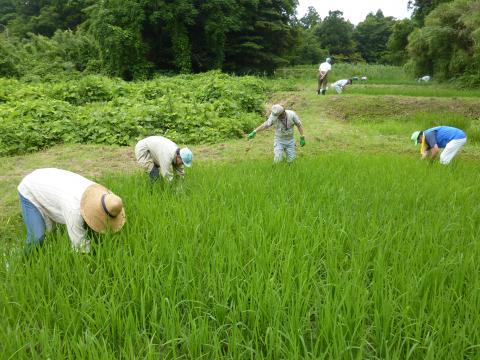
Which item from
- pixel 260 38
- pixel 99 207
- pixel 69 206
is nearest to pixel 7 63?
pixel 260 38

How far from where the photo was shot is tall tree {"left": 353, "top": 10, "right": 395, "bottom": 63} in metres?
50.2

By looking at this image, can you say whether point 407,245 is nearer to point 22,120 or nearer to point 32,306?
point 32,306

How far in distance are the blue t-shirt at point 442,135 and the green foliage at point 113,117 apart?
158 inches

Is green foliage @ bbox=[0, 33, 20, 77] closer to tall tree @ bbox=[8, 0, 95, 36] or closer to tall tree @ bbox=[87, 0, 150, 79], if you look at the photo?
tall tree @ bbox=[87, 0, 150, 79]

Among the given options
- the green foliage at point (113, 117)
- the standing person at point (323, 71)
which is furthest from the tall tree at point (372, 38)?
the green foliage at point (113, 117)

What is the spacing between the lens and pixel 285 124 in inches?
203

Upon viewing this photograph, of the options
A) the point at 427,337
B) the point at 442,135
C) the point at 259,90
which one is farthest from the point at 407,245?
the point at 259,90

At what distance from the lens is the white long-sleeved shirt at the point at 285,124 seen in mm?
5070

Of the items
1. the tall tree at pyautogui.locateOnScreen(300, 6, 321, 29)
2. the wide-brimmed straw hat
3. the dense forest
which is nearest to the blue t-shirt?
the wide-brimmed straw hat

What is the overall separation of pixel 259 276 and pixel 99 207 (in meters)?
1.10

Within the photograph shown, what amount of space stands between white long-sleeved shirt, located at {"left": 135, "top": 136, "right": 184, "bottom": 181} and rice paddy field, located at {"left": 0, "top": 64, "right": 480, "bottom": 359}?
17 cm

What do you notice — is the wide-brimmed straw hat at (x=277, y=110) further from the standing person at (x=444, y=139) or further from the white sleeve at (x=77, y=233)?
the white sleeve at (x=77, y=233)

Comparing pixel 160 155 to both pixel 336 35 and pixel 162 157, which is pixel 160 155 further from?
pixel 336 35

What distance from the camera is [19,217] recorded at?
3762mm
